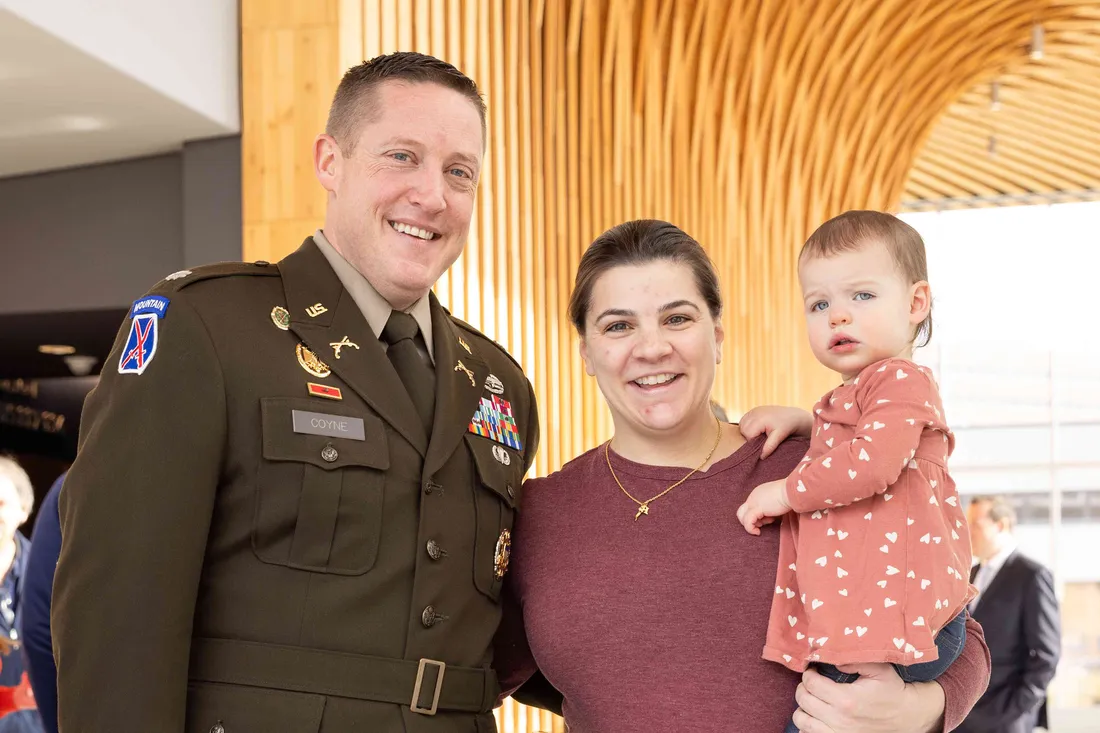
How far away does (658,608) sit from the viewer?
Result: 1988mm

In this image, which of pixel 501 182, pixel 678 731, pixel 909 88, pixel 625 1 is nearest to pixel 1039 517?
pixel 909 88

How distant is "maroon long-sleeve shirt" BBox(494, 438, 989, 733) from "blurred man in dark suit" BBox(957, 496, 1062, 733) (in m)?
3.96

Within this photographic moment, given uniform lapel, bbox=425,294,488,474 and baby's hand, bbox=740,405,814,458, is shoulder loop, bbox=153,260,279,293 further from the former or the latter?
baby's hand, bbox=740,405,814,458

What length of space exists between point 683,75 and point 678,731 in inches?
204

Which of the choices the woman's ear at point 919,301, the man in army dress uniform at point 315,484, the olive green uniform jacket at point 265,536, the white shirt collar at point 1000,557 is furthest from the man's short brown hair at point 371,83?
the white shirt collar at point 1000,557

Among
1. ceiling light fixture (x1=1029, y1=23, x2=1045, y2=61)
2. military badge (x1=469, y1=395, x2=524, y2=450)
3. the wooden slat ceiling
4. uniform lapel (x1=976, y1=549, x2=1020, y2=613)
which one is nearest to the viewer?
military badge (x1=469, y1=395, x2=524, y2=450)

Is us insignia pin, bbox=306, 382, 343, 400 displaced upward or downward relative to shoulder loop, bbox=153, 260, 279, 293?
downward

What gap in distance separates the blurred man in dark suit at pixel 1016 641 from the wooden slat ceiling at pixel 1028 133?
4.46 meters

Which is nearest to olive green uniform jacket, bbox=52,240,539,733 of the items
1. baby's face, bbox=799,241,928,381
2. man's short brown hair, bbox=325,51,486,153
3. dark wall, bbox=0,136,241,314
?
man's short brown hair, bbox=325,51,486,153

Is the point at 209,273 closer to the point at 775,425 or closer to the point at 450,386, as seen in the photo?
the point at 450,386

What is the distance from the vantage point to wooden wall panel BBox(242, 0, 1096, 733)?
410 centimetres

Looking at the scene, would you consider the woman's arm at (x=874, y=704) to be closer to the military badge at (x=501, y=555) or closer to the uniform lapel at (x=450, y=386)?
the military badge at (x=501, y=555)

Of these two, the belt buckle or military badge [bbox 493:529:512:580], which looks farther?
military badge [bbox 493:529:512:580]

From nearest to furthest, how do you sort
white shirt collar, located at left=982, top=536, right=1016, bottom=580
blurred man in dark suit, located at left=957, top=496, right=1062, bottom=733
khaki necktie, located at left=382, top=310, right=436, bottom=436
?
1. khaki necktie, located at left=382, top=310, right=436, bottom=436
2. blurred man in dark suit, located at left=957, top=496, right=1062, bottom=733
3. white shirt collar, located at left=982, top=536, right=1016, bottom=580
